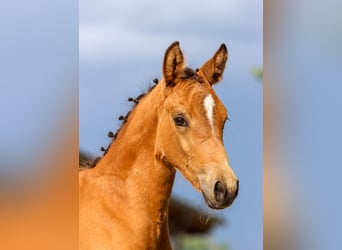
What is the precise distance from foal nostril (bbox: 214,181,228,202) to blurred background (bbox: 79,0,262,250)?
0.11 meters

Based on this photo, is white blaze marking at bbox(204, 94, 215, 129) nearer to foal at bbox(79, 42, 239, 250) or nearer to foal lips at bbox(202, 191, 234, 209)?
foal at bbox(79, 42, 239, 250)

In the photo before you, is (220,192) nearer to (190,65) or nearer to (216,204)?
(216,204)

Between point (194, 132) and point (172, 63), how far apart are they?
0.23 m

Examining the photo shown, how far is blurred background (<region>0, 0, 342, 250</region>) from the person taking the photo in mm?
1674

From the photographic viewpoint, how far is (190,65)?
74.1 inches

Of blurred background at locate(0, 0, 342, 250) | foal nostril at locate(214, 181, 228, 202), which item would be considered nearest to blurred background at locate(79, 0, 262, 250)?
blurred background at locate(0, 0, 342, 250)

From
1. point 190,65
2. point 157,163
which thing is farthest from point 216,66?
point 157,163
